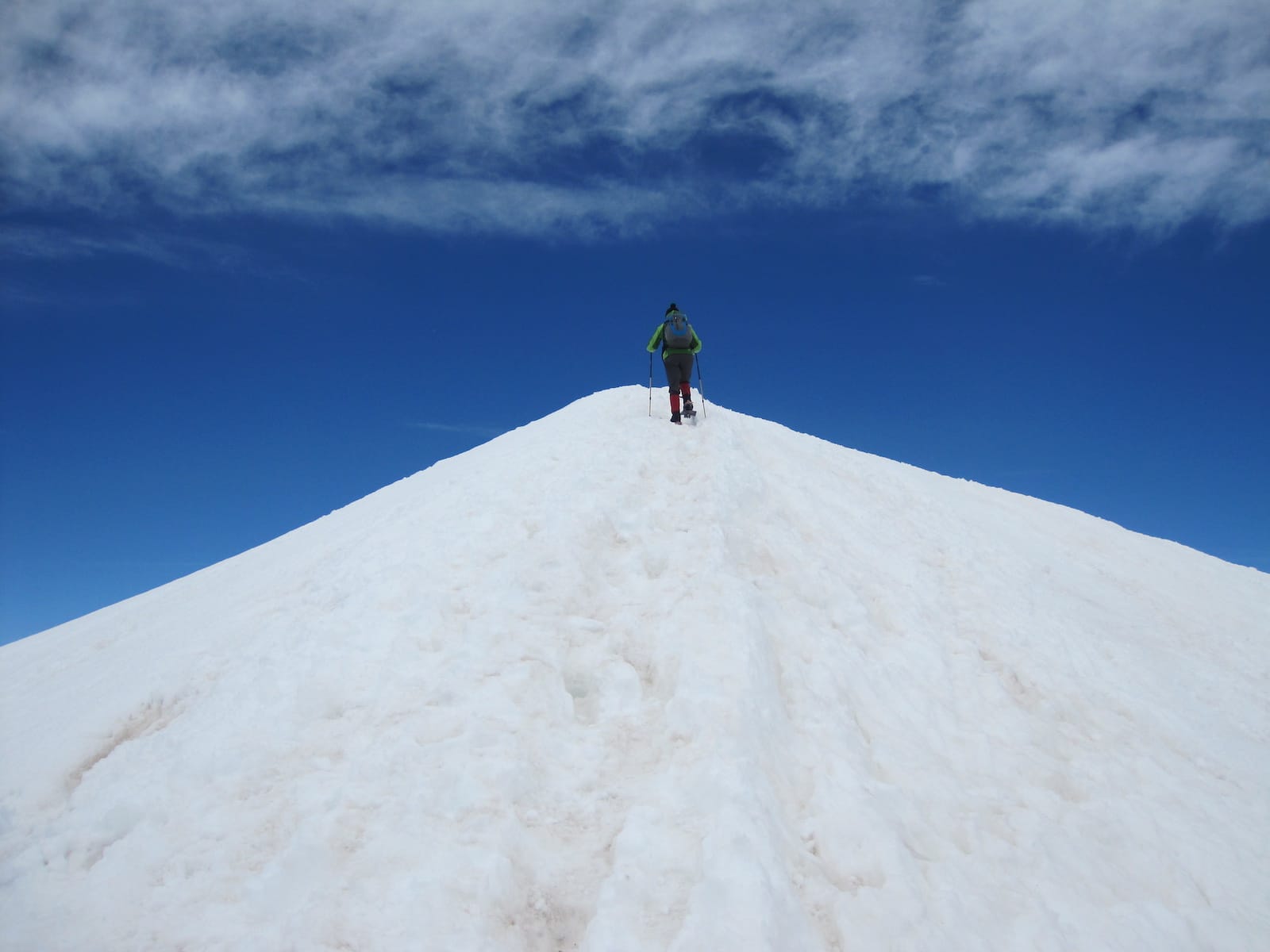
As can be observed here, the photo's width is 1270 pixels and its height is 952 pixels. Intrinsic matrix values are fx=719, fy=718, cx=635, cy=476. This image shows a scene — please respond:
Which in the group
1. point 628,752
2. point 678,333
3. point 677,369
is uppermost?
point 678,333

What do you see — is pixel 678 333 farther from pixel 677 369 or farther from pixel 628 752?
pixel 628 752

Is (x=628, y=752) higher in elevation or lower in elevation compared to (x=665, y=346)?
lower

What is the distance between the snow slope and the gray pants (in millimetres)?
4436

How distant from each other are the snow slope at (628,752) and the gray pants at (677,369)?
4.44 metres

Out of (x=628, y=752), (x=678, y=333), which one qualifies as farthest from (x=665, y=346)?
(x=628, y=752)

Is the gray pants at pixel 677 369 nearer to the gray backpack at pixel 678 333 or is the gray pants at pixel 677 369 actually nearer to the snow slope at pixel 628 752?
the gray backpack at pixel 678 333

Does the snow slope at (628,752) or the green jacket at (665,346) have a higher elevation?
the green jacket at (665,346)

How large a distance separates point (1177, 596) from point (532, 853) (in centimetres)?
1756

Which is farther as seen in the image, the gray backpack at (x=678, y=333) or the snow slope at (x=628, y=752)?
the gray backpack at (x=678, y=333)

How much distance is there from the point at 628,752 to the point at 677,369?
454 inches

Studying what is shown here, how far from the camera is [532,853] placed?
6.72 meters

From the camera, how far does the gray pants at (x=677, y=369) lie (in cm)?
1781

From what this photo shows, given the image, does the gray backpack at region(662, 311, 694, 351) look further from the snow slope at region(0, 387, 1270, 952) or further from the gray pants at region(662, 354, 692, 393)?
the snow slope at region(0, 387, 1270, 952)

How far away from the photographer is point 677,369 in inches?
703
